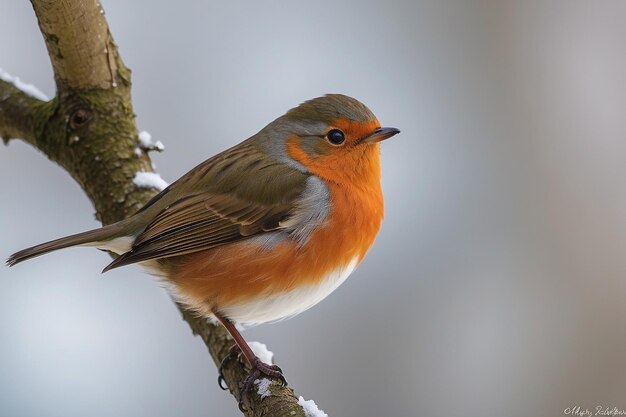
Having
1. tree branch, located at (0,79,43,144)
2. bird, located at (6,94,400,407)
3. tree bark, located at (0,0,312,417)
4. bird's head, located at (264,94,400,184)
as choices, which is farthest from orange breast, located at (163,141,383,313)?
tree branch, located at (0,79,43,144)

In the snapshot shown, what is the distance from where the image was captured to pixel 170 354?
5.41 metres

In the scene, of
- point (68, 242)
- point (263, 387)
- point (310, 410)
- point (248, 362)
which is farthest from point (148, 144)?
point (310, 410)

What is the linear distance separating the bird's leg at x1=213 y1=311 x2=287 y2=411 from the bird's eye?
37.2 inches

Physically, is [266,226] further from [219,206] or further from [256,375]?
[256,375]

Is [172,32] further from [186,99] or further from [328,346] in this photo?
[328,346]

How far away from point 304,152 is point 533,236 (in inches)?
Answer: 97.3

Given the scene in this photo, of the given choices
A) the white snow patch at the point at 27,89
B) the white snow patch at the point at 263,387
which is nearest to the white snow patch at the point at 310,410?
the white snow patch at the point at 263,387

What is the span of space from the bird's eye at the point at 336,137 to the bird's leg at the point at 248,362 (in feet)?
3.10

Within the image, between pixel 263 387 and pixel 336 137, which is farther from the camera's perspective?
pixel 336 137

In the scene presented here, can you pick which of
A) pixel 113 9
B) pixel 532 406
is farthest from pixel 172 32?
pixel 532 406

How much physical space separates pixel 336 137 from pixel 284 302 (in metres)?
0.82

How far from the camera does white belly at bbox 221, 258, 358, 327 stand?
354 centimetres

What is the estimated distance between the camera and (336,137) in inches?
153

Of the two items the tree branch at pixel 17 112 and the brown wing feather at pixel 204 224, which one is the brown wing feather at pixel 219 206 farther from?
the tree branch at pixel 17 112
